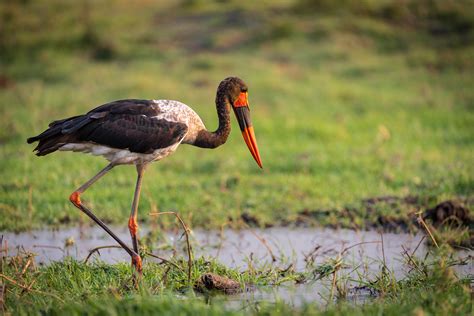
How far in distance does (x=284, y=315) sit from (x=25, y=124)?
25.3 feet

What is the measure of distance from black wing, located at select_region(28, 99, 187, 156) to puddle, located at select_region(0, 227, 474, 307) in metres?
0.81

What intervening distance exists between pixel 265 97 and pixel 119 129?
22.9 feet

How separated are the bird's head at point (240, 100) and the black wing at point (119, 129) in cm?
55

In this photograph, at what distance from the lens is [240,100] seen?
5.97m

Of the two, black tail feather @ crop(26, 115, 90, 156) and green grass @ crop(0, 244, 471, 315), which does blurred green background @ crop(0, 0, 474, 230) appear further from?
black tail feather @ crop(26, 115, 90, 156)

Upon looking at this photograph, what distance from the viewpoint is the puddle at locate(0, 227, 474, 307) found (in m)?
5.05

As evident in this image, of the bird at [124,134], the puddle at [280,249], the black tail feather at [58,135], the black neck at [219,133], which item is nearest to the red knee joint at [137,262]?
the bird at [124,134]

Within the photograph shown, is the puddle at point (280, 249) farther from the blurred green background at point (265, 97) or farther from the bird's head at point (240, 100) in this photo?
the bird's head at point (240, 100)

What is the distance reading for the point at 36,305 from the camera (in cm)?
427

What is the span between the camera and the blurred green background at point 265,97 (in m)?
7.64

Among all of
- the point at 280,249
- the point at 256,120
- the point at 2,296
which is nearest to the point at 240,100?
the point at 280,249

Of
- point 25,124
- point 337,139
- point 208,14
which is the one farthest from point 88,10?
point 337,139

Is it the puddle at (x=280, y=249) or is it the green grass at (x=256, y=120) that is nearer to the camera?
the green grass at (x=256, y=120)

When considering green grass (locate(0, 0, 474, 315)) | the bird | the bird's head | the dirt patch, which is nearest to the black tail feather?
the bird
